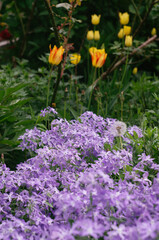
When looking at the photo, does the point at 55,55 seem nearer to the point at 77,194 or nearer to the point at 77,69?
the point at 77,194

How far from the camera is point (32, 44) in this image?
3926 mm

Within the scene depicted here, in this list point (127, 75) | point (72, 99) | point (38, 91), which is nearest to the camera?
point (38, 91)

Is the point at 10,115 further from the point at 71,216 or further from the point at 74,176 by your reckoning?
the point at 71,216

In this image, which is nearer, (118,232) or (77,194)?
(118,232)

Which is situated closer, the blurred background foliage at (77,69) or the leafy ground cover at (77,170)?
the leafy ground cover at (77,170)

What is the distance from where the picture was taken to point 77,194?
3.99 feet

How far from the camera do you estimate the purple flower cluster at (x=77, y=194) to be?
1037mm

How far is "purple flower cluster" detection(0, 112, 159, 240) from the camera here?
1037 millimetres

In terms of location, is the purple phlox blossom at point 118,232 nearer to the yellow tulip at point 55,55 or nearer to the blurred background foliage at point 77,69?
the blurred background foliage at point 77,69

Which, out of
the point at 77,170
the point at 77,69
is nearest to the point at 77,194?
the point at 77,170

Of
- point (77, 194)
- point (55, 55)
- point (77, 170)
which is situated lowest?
point (77, 170)

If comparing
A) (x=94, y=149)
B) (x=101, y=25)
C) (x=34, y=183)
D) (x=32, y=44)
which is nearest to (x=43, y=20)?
(x=32, y=44)

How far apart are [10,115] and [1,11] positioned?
8.37ft

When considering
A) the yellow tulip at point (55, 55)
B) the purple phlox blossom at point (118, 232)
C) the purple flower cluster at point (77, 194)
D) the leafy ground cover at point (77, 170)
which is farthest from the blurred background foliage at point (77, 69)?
the purple phlox blossom at point (118, 232)
